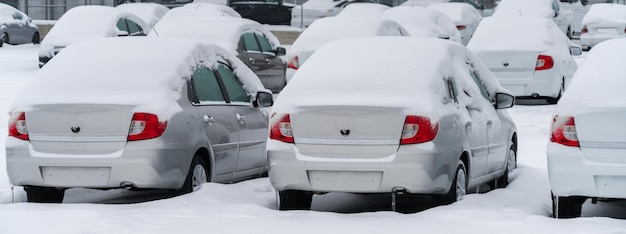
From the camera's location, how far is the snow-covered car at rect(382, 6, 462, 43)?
1056 inches

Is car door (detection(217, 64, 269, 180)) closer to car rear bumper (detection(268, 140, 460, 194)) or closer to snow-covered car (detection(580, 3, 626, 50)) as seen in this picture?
car rear bumper (detection(268, 140, 460, 194))

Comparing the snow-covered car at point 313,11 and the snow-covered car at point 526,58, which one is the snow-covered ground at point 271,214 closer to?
the snow-covered car at point 526,58

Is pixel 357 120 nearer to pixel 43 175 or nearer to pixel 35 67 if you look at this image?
pixel 43 175

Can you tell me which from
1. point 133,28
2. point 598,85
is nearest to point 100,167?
point 598,85

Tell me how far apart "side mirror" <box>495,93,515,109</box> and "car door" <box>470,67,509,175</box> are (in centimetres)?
5

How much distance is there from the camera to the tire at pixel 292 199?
9.45 m

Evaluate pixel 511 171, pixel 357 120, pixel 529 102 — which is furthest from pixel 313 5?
pixel 357 120

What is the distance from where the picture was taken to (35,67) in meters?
27.2

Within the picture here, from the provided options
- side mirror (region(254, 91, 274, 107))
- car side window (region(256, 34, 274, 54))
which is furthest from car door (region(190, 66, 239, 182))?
car side window (region(256, 34, 274, 54))

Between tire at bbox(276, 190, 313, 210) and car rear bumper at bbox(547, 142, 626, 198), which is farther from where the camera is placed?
tire at bbox(276, 190, 313, 210)

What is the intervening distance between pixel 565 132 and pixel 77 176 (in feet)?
12.0

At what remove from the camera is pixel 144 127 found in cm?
958

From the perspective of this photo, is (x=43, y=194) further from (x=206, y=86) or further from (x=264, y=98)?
(x=264, y=98)

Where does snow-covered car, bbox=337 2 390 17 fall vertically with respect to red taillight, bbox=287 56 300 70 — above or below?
below
